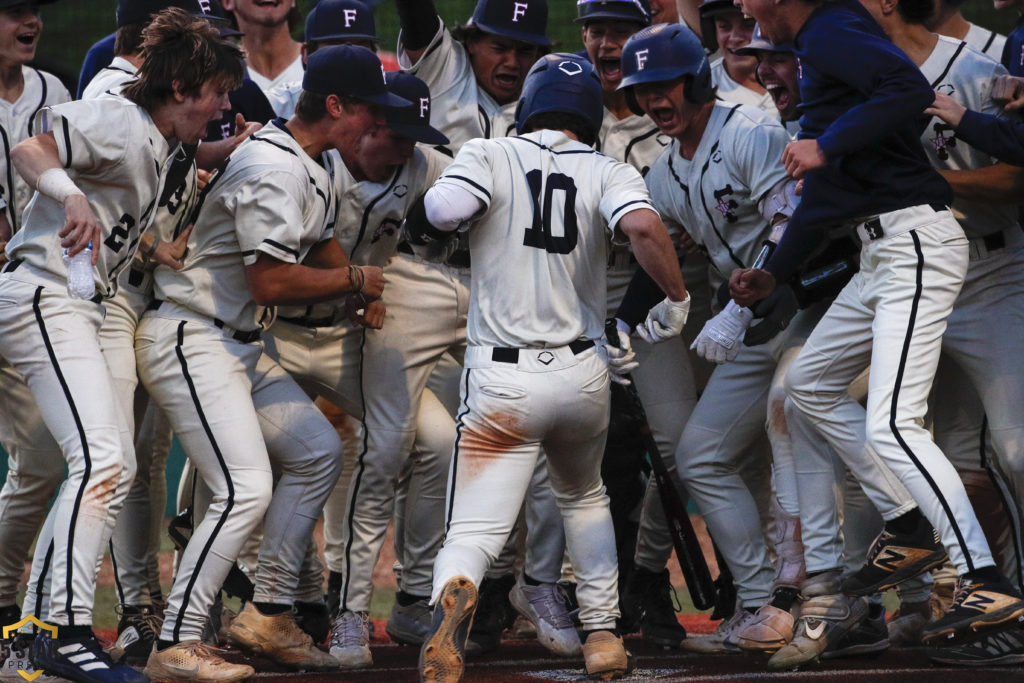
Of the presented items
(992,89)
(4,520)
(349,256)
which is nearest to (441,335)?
(349,256)

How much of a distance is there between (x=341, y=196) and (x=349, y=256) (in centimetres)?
28

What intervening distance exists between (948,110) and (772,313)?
0.91 metres

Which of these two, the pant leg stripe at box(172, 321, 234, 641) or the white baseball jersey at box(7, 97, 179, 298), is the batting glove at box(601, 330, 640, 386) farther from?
the white baseball jersey at box(7, 97, 179, 298)

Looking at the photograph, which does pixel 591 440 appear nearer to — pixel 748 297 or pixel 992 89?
pixel 748 297

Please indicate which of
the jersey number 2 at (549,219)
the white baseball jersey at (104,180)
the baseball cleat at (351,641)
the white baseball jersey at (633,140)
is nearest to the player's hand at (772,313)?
the jersey number 2 at (549,219)

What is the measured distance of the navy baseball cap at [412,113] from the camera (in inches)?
179

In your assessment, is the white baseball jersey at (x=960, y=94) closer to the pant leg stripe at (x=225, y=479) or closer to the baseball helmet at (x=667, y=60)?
the baseball helmet at (x=667, y=60)

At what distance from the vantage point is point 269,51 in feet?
20.6

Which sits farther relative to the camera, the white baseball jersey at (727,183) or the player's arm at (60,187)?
the white baseball jersey at (727,183)

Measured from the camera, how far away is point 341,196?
472cm

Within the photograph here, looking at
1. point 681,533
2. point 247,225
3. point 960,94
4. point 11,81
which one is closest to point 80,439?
point 247,225

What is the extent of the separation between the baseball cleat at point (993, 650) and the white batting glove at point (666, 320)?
A: 4.29 feet

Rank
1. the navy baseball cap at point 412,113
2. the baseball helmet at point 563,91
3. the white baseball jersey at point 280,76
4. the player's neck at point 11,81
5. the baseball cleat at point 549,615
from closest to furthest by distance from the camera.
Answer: the baseball helmet at point 563,91, the navy baseball cap at point 412,113, the baseball cleat at point 549,615, the player's neck at point 11,81, the white baseball jersey at point 280,76

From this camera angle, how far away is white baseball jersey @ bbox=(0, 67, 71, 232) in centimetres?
494
